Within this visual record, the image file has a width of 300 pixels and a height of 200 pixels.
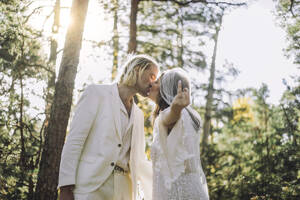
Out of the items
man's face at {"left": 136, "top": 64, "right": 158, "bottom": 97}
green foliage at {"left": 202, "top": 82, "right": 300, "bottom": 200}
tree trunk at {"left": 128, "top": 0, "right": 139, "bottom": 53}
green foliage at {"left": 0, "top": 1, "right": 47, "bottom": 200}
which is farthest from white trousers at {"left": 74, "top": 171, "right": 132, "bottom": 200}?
tree trunk at {"left": 128, "top": 0, "right": 139, "bottom": 53}

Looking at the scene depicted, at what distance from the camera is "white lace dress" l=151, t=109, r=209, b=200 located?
2.45 m

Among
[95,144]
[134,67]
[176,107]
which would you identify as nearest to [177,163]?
[176,107]

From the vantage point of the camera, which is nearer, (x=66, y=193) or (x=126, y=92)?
(x=66, y=193)

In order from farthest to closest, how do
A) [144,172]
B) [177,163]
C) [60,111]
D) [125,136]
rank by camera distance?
1. [60,111]
2. [144,172]
3. [125,136]
4. [177,163]

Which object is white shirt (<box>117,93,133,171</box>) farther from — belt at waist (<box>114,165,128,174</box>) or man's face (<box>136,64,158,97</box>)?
man's face (<box>136,64,158,97</box>)

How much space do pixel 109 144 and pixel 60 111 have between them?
2.01 metres

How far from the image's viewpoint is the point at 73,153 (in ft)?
8.65

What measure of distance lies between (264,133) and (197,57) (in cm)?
515

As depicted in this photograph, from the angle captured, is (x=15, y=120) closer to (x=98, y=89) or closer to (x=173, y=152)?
(x=98, y=89)

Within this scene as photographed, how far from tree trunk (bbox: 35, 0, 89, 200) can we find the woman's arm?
2.48 m

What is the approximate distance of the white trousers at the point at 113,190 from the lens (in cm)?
262

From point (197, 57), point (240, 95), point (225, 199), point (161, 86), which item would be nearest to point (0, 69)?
point (161, 86)

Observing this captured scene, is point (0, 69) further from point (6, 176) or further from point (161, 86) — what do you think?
point (161, 86)

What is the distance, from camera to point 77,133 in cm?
269
